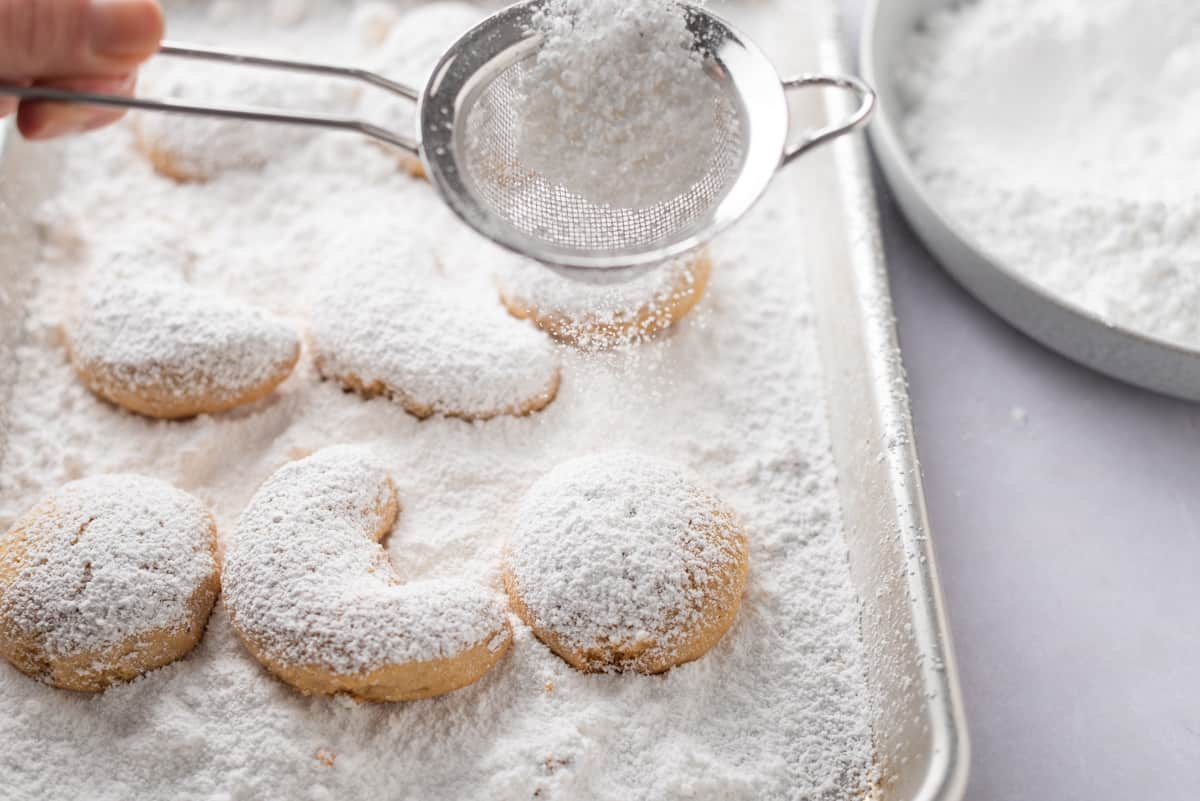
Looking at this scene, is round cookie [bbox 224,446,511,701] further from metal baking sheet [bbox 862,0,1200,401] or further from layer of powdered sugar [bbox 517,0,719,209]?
metal baking sheet [bbox 862,0,1200,401]

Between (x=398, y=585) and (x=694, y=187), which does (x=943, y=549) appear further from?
(x=398, y=585)

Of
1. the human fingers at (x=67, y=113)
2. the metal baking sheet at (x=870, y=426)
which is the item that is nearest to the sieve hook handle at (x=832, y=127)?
the metal baking sheet at (x=870, y=426)

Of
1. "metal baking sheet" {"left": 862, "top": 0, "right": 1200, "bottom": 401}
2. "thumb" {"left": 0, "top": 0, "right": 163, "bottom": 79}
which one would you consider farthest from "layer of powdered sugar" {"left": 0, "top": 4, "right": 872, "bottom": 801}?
"thumb" {"left": 0, "top": 0, "right": 163, "bottom": 79}

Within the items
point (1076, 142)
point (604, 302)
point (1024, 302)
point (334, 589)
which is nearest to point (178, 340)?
point (334, 589)

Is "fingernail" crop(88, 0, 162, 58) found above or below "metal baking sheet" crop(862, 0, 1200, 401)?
above

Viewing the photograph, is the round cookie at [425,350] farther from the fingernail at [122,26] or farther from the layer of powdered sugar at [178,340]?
the fingernail at [122,26]

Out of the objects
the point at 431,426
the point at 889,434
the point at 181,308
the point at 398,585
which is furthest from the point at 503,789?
the point at 181,308
